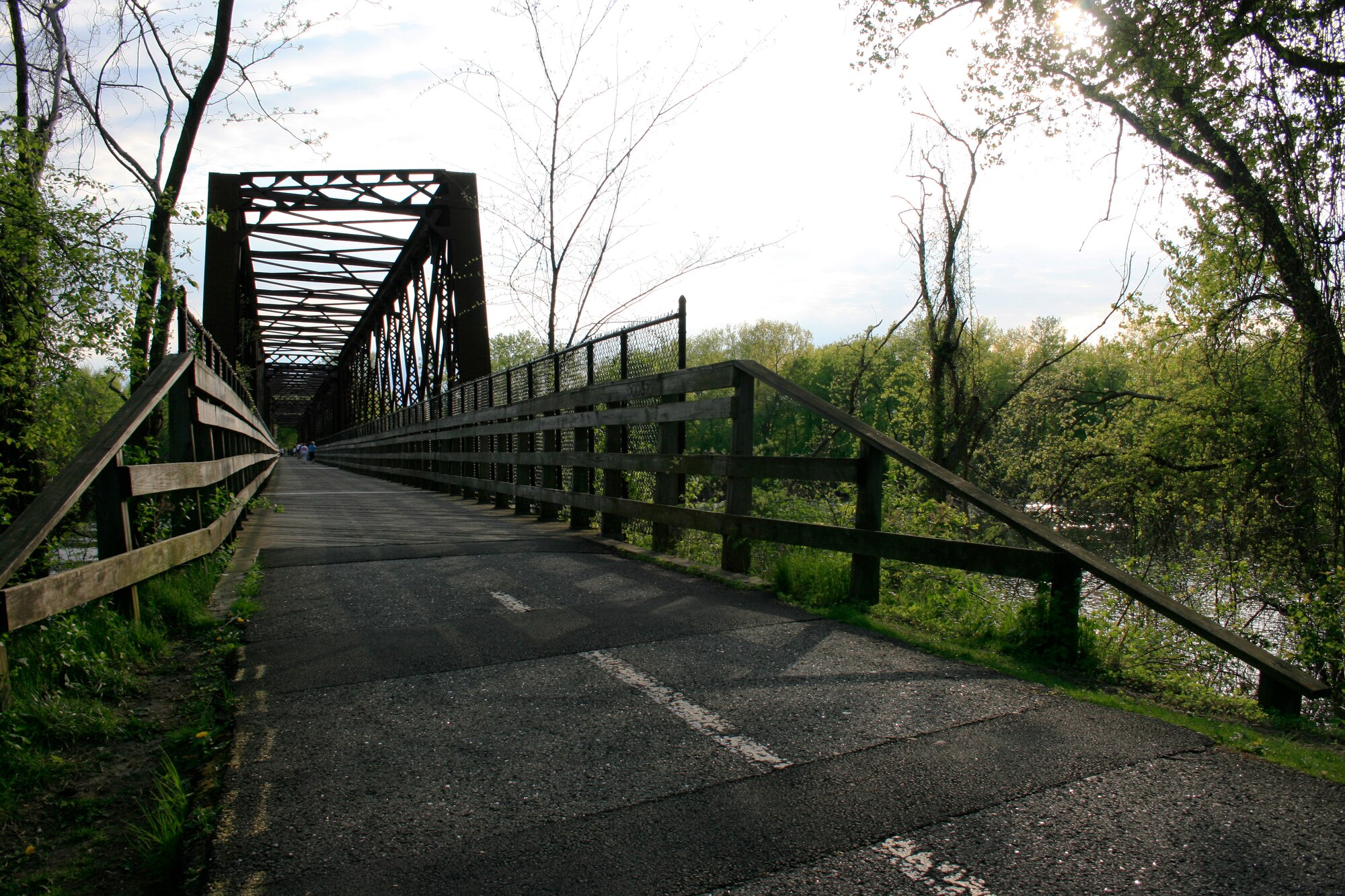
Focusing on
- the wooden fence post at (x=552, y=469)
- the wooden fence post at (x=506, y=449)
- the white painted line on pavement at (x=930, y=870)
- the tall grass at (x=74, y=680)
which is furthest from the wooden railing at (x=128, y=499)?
the wooden fence post at (x=506, y=449)

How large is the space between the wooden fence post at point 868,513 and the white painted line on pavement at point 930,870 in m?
2.52

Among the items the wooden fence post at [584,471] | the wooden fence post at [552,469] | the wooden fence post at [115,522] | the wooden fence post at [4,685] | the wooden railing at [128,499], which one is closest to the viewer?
the wooden fence post at [4,685]

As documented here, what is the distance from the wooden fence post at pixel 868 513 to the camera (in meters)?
4.30

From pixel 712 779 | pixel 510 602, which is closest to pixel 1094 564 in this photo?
pixel 712 779

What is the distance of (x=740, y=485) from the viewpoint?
536 cm

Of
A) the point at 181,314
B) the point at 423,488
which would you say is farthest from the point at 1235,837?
the point at 423,488

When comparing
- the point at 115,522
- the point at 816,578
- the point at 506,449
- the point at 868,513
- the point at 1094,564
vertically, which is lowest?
the point at 816,578

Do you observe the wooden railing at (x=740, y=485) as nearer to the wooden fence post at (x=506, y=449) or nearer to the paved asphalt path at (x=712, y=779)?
the wooden fence post at (x=506, y=449)

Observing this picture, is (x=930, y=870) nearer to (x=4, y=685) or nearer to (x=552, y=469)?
(x=4, y=685)

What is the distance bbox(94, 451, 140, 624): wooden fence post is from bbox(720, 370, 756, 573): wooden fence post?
3.19 metres

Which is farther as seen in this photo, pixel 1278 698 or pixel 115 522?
pixel 115 522

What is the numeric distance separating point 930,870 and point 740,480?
3689 mm

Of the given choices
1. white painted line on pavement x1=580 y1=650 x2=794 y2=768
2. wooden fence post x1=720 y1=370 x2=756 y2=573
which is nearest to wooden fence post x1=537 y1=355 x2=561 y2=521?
wooden fence post x1=720 y1=370 x2=756 y2=573

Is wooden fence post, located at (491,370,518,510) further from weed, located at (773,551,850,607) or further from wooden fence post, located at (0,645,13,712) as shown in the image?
wooden fence post, located at (0,645,13,712)
